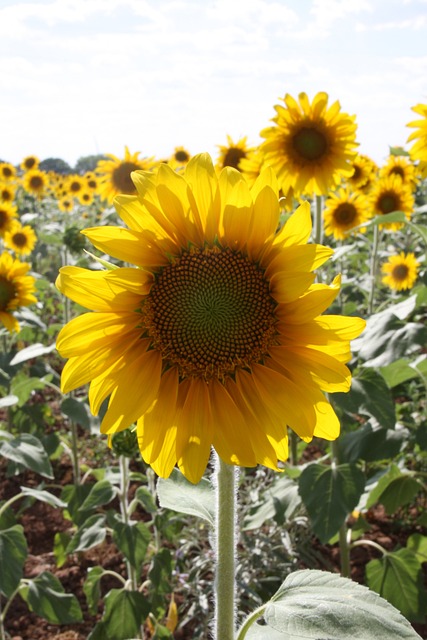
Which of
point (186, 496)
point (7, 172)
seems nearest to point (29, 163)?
point (7, 172)

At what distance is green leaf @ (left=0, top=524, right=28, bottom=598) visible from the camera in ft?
7.68

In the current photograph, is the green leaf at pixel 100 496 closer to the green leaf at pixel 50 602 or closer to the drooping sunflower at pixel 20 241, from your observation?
the green leaf at pixel 50 602

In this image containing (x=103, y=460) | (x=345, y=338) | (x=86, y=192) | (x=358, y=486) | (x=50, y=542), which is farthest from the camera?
(x=86, y=192)

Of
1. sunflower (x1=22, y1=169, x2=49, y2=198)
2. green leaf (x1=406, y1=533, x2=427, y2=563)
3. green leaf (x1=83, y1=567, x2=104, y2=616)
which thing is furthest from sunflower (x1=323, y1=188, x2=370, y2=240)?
sunflower (x1=22, y1=169, x2=49, y2=198)

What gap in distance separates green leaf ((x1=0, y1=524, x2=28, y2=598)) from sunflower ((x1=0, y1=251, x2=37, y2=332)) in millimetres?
1606

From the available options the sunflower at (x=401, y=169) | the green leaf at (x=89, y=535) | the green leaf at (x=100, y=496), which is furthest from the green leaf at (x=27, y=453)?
the sunflower at (x=401, y=169)

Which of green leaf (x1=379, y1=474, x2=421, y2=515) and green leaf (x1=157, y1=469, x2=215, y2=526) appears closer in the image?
green leaf (x1=157, y1=469, x2=215, y2=526)

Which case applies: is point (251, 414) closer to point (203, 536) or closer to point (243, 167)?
point (203, 536)

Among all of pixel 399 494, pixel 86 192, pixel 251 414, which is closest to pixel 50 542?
pixel 399 494

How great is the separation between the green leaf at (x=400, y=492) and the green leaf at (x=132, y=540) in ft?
3.32

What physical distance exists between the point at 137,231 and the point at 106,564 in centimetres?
274

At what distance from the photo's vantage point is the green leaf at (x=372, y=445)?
2.78 metres

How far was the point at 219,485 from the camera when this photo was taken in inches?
54.2

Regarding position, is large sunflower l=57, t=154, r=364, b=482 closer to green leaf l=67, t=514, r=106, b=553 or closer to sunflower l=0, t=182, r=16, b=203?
green leaf l=67, t=514, r=106, b=553
